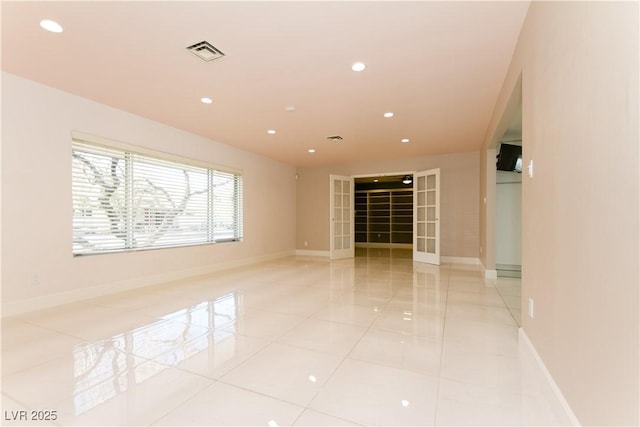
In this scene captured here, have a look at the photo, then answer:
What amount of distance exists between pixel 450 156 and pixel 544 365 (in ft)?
18.7

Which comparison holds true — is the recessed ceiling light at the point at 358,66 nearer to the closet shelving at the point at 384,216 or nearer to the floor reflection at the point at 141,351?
the floor reflection at the point at 141,351

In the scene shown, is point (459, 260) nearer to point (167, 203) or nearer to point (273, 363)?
point (273, 363)

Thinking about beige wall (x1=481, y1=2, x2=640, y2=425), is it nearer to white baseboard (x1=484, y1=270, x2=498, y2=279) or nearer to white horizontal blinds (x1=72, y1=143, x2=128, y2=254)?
white baseboard (x1=484, y1=270, x2=498, y2=279)

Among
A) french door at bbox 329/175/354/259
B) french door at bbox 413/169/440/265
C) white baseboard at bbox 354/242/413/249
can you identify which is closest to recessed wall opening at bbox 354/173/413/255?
white baseboard at bbox 354/242/413/249

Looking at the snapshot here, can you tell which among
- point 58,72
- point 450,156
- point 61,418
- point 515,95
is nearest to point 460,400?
point 61,418

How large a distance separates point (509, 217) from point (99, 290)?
6920 millimetres

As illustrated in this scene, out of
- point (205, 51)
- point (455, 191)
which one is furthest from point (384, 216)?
point (205, 51)

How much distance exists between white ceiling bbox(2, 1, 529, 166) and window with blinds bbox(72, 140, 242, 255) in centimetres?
80

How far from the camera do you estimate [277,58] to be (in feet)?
8.79

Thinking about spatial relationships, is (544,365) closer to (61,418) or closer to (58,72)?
(61,418)

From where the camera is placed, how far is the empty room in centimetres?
126

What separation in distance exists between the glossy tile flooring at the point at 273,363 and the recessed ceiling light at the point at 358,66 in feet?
8.35

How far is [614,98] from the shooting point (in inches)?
40.6

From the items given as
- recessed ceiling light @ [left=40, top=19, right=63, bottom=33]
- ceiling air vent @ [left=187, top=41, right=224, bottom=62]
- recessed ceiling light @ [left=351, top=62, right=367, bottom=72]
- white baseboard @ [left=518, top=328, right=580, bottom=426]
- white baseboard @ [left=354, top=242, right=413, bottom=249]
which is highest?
recessed ceiling light @ [left=40, top=19, right=63, bottom=33]
